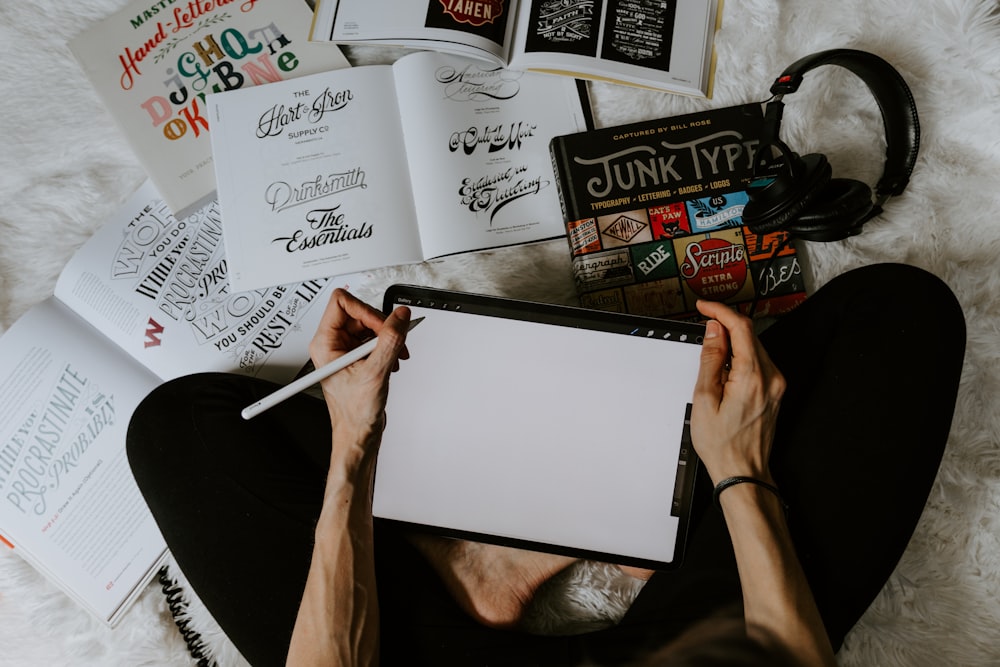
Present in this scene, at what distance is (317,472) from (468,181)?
0.37 meters

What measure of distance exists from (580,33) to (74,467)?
2.53ft

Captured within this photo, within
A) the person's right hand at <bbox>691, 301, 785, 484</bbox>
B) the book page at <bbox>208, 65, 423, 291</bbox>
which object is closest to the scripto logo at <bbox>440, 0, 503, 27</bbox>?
the book page at <bbox>208, 65, 423, 291</bbox>

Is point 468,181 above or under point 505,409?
above

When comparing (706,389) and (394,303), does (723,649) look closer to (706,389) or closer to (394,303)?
(706,389)

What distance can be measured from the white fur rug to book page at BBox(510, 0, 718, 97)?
0.07 ft

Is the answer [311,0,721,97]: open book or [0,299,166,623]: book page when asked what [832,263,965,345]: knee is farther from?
[0,299,166,623]: book page

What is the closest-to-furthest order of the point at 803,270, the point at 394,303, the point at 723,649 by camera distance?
the point at 723,649
the point at 394,303
the point at 803,270

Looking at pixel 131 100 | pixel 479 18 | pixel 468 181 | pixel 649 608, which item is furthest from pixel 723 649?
pixel 131 100

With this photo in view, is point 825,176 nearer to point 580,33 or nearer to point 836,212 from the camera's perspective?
point 836,212

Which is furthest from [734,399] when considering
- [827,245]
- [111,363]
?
[111,363]

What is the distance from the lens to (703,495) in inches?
24.4

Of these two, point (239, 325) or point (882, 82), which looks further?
point (239, 325)

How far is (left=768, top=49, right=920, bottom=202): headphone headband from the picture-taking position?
2.03ft

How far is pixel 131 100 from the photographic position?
0.77 metres
